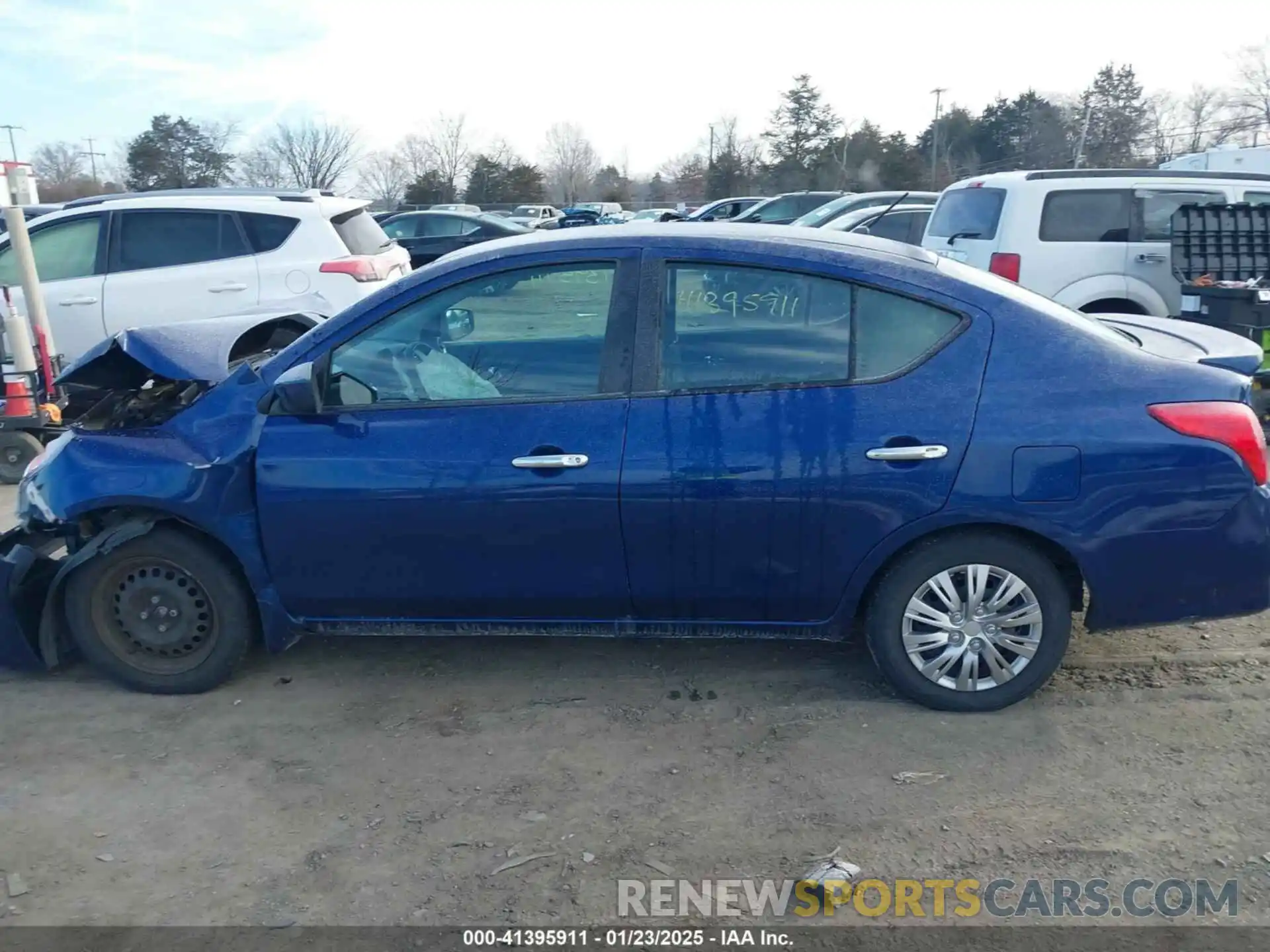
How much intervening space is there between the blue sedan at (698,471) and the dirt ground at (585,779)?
303 millimetres

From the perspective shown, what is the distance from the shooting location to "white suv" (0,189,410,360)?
822cm

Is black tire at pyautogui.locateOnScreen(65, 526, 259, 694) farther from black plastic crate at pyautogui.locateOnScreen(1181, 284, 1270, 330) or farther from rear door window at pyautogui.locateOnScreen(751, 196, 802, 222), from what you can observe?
rear door window at pyautogui.locateOnScreen(751, 196, 802, 222)

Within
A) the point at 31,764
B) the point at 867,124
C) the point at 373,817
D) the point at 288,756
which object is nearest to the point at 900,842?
the point at 373,817

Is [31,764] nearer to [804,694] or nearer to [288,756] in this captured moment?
[288,756]

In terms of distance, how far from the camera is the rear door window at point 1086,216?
8.34 m

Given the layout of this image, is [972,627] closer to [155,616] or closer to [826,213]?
[155,616]

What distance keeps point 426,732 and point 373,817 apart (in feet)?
1.76

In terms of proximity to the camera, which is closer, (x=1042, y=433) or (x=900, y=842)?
(x=900, y=842)

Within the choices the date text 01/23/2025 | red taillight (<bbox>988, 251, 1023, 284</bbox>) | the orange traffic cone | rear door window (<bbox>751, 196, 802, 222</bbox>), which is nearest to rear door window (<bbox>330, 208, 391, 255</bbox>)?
the orange traffic cone

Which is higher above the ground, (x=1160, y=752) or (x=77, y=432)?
(x=77, y=432)

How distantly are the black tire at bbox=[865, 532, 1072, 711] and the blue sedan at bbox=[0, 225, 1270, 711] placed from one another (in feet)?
0.03

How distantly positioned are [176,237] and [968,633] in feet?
23.1

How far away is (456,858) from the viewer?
3154 millimetres

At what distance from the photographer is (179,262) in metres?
8.33
